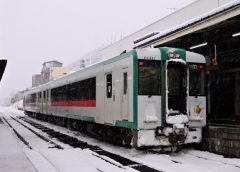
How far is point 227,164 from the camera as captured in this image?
931cm

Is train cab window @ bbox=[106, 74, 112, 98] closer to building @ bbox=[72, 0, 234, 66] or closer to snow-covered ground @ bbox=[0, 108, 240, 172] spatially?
snow-covered ground @ bbox=[0, 108, 240, 172]

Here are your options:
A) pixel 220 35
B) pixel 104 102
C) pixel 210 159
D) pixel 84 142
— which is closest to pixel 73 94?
pixel 84 142

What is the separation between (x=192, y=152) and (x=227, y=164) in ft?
7.20

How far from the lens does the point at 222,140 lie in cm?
1084

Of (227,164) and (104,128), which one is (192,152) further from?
(104,128)

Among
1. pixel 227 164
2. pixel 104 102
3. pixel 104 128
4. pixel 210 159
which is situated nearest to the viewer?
pixel 227 164

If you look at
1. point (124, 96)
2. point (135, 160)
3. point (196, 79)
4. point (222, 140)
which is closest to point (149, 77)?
point (124, 96)

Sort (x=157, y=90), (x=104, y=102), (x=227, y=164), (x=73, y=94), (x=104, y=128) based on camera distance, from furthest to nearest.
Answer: (x=73, y=94), (x=104, y=128), (x=104, y=102), (x=157, y=90), (x=227, y=164)

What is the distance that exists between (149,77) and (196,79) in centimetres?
163

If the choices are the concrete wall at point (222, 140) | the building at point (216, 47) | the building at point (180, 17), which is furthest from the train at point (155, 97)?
the building at point (180, 17)

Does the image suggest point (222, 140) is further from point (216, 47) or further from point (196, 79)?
point (216, 47)

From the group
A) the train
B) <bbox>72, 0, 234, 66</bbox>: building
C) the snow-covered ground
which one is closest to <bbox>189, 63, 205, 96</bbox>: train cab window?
the train

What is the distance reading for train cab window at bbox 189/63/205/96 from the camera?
11.5m

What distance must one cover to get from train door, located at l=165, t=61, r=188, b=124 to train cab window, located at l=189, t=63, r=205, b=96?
0.31 m
